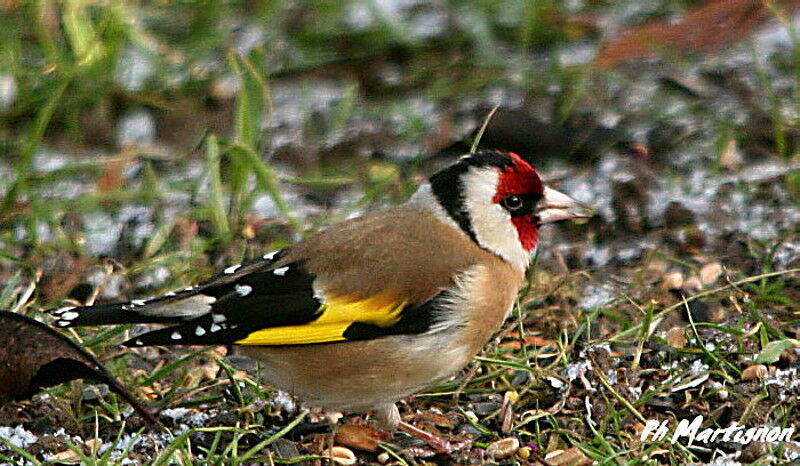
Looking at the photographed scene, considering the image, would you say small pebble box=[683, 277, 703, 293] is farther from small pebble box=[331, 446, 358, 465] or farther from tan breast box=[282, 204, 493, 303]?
small pebble box=[331, 446, 358, 465]

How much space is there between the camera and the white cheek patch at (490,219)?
4.00 meters

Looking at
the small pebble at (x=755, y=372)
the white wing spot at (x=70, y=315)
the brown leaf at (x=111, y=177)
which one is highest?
the white wing spot at (x=70, y=315)

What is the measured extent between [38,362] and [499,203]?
1447 mm

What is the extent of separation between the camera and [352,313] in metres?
3.66

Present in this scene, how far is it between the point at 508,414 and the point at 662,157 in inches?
89.7

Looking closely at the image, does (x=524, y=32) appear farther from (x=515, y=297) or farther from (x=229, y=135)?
(x=515, y=297)

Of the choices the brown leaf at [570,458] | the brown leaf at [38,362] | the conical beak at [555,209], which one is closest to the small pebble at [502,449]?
the brown leaf at [570,458]

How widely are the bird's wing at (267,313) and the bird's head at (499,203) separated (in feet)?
1.15

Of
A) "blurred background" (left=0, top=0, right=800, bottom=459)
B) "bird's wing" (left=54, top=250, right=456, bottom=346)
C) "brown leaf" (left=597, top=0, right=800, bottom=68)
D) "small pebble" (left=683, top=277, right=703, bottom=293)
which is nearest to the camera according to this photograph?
"bird's wing" (left=54, top=250, right=456, bottom=346)

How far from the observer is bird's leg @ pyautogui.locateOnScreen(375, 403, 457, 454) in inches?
148

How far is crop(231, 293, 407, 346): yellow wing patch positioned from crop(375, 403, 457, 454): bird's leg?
31cm

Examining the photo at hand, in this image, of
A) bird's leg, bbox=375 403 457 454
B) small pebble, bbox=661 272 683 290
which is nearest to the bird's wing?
bird's leg, bbox=375 403 457 454

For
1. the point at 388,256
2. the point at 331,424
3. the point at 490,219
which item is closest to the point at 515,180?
the point at 490,219

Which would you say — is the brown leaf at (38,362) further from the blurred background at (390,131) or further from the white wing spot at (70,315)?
the blurred background at (390,131)
